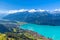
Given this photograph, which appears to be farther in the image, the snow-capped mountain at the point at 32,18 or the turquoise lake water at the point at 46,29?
the snow-capped mountain at the point at 32,18

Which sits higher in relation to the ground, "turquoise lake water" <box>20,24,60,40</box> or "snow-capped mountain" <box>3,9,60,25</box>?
"snow-capped mountain" <box>3,9,60,25</box>

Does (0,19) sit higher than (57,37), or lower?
higher

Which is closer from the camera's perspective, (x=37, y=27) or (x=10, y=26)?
(x=10, y=26)

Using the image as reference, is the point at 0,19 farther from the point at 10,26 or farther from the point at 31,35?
the point at 31,35

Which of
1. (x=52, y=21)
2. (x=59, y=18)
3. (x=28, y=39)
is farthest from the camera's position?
(x=59, y=18)

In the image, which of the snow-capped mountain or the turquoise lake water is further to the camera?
the snow-capped mountain

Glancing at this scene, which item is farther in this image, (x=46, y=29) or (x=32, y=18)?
(x=32, y=18)

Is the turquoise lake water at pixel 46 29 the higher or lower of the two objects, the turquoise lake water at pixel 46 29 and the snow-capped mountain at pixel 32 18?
the lower

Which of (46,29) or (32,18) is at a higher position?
(32,18)

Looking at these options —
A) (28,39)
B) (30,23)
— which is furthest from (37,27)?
(28,39)

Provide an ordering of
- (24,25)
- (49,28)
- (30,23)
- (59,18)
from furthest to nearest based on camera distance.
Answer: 1. (59,18)
2. (49,28)
3. (30,23)
4. (24,25)
